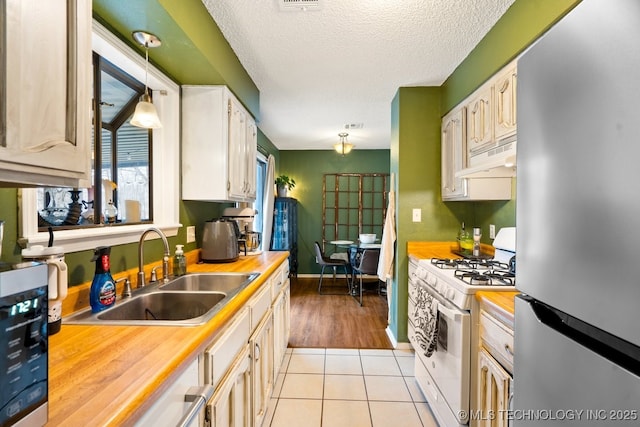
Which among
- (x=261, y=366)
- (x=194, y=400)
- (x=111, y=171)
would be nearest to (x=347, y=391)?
(x=261, y=366)

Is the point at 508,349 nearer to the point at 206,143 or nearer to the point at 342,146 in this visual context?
the point at 206,143

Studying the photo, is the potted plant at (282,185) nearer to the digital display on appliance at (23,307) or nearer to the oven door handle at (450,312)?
the oven door handle at (450,312)

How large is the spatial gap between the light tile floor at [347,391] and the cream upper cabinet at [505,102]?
1.79 metres

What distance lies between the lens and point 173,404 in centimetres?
84

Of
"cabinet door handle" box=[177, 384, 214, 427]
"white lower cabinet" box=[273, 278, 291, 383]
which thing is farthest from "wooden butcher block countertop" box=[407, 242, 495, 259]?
"cabinet door handle" box=[177, 384, 214, 427]

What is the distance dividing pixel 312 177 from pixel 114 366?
17.5ft

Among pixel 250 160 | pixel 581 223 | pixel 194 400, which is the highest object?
pixel 250 160

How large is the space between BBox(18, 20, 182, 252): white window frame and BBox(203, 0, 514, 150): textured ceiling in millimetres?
537

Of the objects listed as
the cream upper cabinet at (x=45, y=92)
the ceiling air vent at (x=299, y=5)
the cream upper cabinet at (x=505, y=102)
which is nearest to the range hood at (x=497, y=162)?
the cream upper cabinet at (x=505, y=102)

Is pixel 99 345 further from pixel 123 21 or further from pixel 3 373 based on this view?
pixel 123 21

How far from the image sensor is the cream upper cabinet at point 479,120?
2.06m

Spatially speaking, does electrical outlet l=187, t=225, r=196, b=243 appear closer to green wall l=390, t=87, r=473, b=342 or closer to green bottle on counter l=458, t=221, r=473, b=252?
green wall l=390, t=87, r=473, b=342

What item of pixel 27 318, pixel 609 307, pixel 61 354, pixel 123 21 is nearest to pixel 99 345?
pixel 61 354

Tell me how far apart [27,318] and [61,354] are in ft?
1.61
